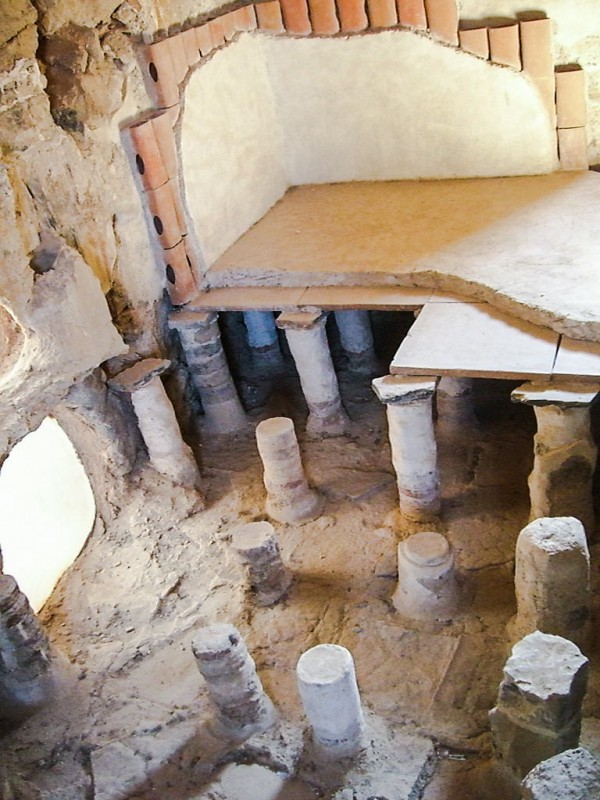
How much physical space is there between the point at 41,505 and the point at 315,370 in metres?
2.83

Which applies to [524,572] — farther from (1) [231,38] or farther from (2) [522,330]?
(1) [231,38]

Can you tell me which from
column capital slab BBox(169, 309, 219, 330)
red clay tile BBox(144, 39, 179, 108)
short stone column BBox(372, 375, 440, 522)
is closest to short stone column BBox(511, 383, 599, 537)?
short stone column BBox(372, 375, 440, 522)

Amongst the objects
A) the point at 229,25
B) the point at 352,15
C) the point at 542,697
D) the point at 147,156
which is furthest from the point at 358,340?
the point at 542,697

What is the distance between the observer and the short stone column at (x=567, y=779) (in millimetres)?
2916

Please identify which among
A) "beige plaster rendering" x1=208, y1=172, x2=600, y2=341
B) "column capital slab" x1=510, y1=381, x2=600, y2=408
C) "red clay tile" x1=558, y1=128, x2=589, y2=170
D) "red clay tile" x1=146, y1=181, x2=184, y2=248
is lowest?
"column capital slab" x1=510, y1=381, x2=600, y2=408

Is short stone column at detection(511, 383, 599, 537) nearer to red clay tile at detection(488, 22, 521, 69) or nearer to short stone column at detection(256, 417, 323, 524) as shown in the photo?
short stone column at detection(256, 417, 323, 524)

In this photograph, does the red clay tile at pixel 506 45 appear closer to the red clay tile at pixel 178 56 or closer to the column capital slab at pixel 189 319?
the red clay tile at pixel 178 56

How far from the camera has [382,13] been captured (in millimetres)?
6859

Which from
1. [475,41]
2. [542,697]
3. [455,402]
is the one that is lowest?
[455,402]

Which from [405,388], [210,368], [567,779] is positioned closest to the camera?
[567,779]

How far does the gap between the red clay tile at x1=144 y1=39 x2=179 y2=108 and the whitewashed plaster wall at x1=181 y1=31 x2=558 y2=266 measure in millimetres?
252

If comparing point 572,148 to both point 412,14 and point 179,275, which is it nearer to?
point 412,14

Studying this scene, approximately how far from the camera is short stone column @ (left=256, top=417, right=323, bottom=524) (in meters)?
5.99

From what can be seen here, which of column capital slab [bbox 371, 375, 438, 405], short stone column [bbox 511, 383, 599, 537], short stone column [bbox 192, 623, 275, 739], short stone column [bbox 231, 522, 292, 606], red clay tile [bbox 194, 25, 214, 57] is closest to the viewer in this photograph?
short stone column [bbox 192, 623, 275, 739]
